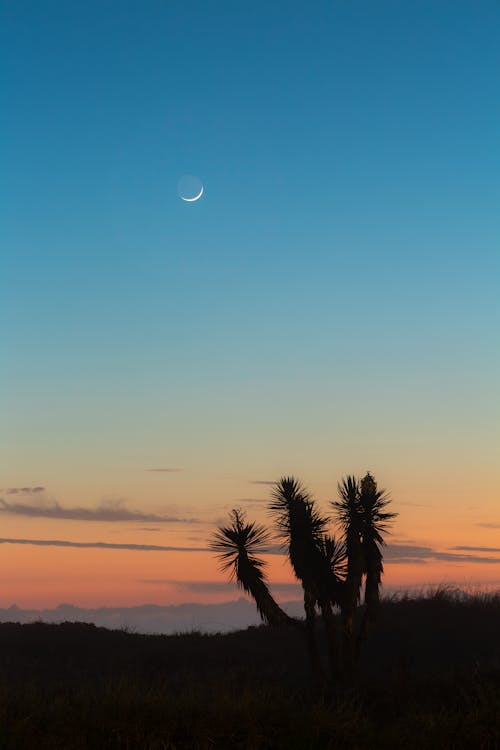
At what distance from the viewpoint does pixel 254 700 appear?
12.8 metres

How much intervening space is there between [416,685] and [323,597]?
5356 mm

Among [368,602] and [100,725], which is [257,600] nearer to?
[368,602]

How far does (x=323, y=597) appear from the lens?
914 inches

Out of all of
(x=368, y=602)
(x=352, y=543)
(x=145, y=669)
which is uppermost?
(x=352, y=543)

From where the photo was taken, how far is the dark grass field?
38.9 ft

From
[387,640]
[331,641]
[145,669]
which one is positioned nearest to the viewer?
[331,641]

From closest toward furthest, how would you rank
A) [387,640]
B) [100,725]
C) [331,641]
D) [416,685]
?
1. [100,725]
2. [416,685]
3. [331,641]
4. [387,640]

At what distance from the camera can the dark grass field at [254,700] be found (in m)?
11.9

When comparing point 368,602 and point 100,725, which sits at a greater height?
point 368,602

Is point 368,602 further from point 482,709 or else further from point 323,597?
point 482,709

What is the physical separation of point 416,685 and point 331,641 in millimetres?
5169

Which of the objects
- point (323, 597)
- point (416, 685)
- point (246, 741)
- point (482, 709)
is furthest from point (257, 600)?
point (246, 741)

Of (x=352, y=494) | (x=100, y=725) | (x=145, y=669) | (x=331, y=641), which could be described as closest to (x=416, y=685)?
(x=331, y=641)

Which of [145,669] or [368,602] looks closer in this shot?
[368,602]
